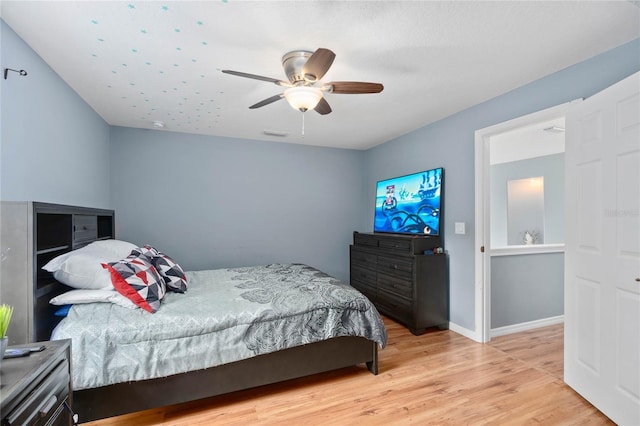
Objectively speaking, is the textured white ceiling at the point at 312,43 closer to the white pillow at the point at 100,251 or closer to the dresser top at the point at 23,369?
the white pillow at the point at 100,251

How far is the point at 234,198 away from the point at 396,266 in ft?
7.95

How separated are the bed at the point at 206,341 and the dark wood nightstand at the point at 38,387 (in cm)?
32

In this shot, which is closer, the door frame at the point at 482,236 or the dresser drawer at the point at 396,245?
the door frame at the point at 482,236

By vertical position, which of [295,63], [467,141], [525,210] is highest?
[295,63]

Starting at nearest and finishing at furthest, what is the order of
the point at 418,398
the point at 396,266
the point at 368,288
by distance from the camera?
1. the point at 418,398
2. the point at 396,266
3. the point at 368,288

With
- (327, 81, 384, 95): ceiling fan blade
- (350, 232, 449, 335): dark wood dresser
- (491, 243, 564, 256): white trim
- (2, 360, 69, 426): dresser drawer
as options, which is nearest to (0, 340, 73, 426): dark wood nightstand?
(2, 360, 69, 426): dresser drawer

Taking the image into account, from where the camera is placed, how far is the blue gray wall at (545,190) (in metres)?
4.64

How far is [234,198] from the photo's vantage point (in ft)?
13.8

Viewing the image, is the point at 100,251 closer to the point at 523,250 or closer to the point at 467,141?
the point at 467,141

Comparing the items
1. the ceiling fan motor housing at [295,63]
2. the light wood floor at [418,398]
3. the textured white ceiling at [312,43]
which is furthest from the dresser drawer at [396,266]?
the ceiling fan motor housing at [295,63]

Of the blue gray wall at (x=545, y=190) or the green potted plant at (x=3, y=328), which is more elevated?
the blue gray wall at (x=545, y=190)

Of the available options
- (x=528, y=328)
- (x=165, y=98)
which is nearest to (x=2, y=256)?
(x=165, y=98)

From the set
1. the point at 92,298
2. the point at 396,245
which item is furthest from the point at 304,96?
the point at 396,245

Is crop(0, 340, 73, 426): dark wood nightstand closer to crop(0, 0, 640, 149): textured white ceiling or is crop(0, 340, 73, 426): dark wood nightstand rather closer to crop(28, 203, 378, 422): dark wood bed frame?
crop(28, 203, 378, 422): dark wood bed frame
